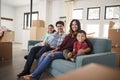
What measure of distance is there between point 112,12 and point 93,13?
2.32ft

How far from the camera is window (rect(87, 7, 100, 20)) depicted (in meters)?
5.43

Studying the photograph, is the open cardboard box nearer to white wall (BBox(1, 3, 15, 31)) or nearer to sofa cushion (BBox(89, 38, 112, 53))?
sofa cushion (BBox(89, 38, 112, 53))

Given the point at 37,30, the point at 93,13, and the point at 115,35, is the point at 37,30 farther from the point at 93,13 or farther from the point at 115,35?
the point at 115,35

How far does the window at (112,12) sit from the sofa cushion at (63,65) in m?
3.57

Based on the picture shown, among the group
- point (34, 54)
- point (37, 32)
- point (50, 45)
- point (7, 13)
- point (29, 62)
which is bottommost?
point (29, 62)

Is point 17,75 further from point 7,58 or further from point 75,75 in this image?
point 75,75

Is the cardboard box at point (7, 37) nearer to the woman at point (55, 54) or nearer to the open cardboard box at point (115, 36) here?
the woman at point (55, 54)

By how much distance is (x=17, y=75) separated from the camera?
104 inches

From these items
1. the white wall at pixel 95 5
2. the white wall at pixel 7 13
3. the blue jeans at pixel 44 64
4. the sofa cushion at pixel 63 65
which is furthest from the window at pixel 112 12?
the white wall at pixel 7 13

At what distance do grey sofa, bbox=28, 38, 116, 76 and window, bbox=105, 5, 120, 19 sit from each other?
10.1 ft

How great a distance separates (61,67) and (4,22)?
6925 mm

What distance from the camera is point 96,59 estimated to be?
201 cm

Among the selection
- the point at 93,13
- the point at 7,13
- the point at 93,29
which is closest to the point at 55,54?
the point at 93,29

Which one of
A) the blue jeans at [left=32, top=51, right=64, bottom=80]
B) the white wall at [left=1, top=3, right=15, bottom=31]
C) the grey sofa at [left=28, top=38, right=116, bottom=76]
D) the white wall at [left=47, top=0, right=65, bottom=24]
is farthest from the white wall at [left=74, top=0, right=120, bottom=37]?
the white wall at [left=1, top=3, right=15, bottom=31]
